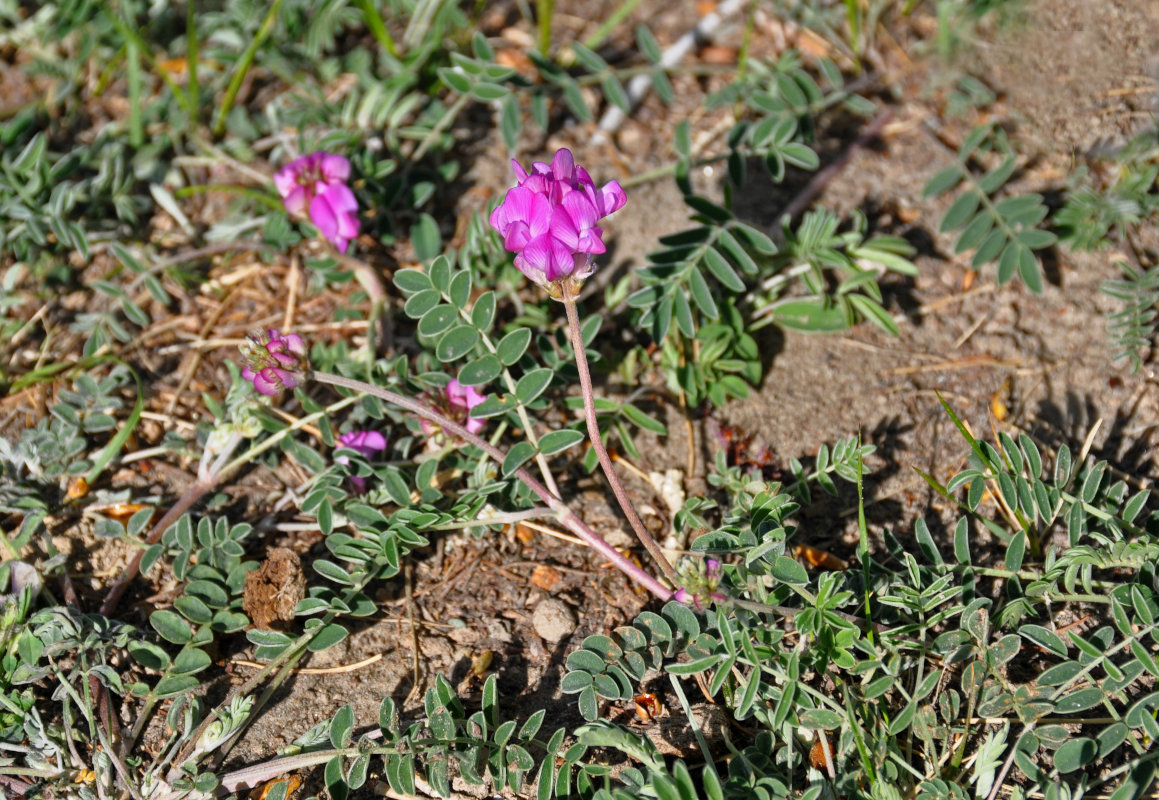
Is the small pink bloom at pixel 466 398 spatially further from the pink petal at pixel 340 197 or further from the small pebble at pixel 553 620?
the pink petal at pixel 340 197

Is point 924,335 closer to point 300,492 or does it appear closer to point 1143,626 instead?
point 1143,626

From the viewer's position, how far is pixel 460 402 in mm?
2518

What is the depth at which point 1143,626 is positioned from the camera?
6.40 feet

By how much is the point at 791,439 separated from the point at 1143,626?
936 mm

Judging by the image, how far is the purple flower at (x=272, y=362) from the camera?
86.7 inches

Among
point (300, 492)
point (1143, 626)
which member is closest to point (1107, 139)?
point (1143, 626)

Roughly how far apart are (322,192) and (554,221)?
1.13m

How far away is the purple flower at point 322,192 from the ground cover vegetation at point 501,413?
0.04 feet

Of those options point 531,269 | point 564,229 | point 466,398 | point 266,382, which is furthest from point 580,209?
point 266,382

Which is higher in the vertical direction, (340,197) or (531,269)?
(531,269)

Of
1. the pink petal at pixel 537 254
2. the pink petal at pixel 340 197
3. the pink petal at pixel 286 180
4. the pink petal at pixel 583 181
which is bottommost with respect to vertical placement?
the pink petal at pixel 340 197

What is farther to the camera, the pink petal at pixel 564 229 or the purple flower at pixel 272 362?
the purple flower at pixel 272 362

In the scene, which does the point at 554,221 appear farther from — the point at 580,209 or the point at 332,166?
the point at 332,166

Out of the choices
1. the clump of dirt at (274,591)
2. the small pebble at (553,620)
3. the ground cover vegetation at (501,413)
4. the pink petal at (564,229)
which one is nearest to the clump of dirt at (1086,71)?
the ground cover vegetation at (501,413)
